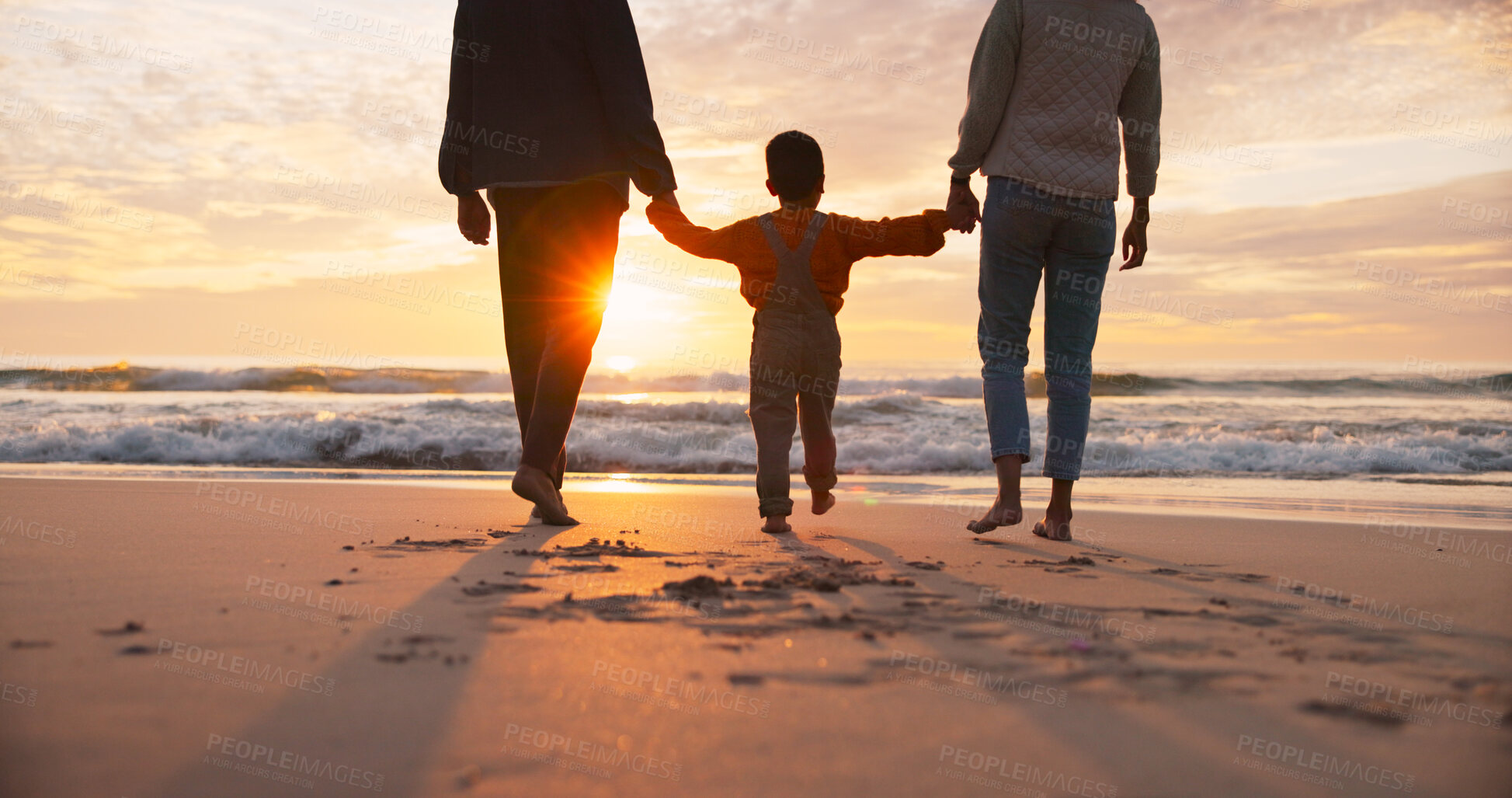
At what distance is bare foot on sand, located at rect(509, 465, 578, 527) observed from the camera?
325cm

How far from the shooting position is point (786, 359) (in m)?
3.50

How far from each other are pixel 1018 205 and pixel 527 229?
5.72 ft

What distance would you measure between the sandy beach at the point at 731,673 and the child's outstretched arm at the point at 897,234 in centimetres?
120

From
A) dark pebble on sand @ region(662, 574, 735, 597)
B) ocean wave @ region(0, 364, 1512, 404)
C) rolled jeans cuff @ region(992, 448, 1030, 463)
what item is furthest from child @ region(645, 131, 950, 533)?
ocean wave @ region(0, 364, 1512, 404)

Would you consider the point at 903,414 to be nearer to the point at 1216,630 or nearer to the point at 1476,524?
the point at 1476,524

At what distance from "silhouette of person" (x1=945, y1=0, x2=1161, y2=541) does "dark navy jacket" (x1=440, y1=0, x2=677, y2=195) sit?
1157mm

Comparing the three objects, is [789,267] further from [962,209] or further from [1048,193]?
[1048,193]

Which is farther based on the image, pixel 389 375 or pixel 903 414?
pixel 389 375

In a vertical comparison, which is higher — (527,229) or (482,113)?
(482,113)

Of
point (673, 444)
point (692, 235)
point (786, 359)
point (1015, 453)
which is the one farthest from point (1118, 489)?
point (673, 444)

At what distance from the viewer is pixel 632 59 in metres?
3.41

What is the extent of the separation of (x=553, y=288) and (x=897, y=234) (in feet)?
4.04

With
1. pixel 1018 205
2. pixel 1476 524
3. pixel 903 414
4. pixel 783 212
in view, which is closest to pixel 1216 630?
pixel 1018 205

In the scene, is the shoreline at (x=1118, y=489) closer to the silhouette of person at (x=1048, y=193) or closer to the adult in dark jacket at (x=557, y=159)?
the silhouette of person at (x=1048, y=193)
